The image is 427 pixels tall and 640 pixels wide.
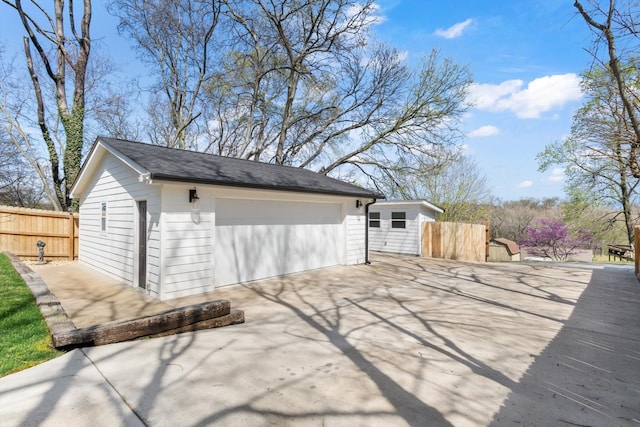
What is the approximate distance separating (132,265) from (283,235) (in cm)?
342

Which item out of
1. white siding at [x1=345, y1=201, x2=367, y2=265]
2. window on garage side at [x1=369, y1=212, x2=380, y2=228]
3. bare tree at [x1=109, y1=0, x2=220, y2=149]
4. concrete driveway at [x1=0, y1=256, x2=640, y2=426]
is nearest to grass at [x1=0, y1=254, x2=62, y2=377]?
concrete driveway at [x1=0, y1=256, x2=640, y2=426]

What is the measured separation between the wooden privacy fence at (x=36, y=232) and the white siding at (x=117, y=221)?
1.66 meters

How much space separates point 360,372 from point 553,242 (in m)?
24.8

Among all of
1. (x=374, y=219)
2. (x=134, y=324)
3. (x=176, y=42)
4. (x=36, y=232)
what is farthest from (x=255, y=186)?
(x=176, y=42)

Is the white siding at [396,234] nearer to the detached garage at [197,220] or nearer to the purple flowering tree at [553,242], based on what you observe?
the detached garage at [197,220]

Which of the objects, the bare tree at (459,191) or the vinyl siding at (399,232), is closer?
the vinyl siding at (399,232)

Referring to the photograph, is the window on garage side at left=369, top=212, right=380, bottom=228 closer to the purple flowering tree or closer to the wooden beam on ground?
the wooden beam on ground

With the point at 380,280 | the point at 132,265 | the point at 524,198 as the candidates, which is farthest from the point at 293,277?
the point at 524,198

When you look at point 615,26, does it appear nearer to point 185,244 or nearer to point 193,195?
point 193,195

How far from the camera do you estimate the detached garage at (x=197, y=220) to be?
605 cm

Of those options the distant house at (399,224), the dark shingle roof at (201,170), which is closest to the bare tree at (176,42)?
the dark shingle roof at (201,170)

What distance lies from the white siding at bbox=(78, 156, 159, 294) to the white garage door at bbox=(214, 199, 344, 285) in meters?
1.27

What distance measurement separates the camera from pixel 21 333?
11.7 ft

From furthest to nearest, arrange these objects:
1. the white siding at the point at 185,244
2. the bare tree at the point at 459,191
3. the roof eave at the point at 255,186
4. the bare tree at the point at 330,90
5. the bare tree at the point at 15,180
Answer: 1. the bare tree at the point at 459,191
2. the bare tree at the point at 15,180
3. the bare tree at the point at 330,90
4. the white siding at the point at 185,244
5. the roof eave at the point at 255,186
